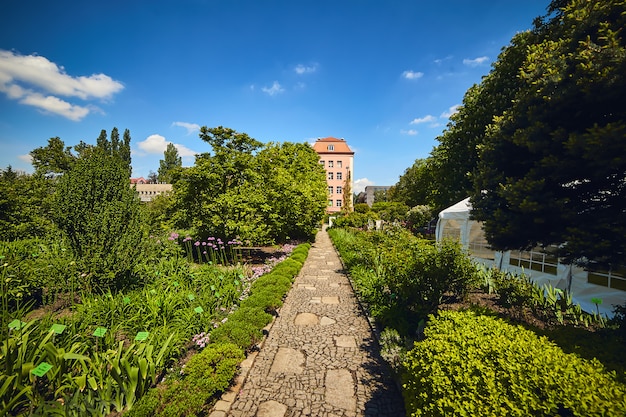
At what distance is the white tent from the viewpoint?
5547mm

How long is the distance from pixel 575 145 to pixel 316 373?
420 cm

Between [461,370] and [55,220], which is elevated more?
[55,220]

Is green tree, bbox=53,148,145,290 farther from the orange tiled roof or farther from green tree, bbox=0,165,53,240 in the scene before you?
the orange tiled roof

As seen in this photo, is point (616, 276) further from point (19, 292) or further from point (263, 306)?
point (19, 292)

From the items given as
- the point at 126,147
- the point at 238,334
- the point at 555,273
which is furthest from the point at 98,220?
the point at 126,147

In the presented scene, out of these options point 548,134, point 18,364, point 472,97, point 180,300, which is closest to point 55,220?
point 180,300

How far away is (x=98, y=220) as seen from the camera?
482 centimetres

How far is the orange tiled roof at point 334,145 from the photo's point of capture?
51312 mm

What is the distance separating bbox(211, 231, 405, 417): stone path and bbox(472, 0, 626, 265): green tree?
9.12ft

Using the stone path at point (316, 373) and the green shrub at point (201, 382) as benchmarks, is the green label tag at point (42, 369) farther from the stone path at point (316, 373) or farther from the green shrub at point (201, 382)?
the stone path at point (316, 373)

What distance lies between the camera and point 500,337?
7.99 feet

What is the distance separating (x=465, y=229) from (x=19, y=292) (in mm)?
11965

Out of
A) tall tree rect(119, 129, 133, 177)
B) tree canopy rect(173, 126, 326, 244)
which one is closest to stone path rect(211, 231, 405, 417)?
tree canopy rect(173, 126, 326, 244)

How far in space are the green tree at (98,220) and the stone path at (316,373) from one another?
3.33m
